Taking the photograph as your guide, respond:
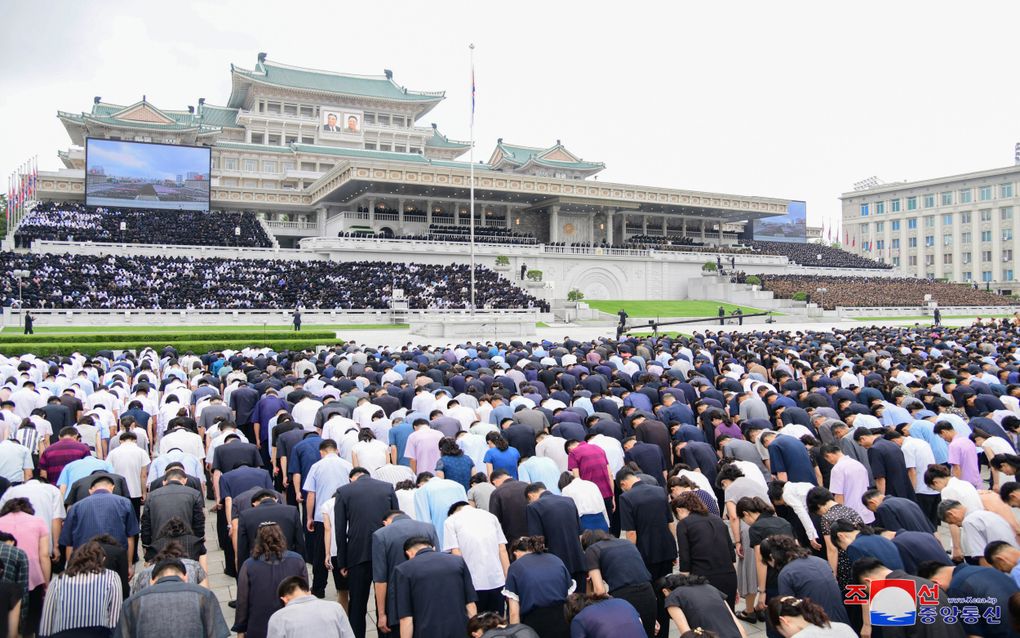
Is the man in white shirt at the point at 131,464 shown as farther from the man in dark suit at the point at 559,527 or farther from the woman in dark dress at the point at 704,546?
the woman in dark dress at the point at 704,546

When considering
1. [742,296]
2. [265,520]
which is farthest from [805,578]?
[742,296]

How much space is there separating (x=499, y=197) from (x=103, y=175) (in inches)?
1382

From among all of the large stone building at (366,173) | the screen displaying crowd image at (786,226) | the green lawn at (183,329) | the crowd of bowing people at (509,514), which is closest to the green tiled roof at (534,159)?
the large stone building at (366,173)

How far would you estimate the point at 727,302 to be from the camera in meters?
63.5

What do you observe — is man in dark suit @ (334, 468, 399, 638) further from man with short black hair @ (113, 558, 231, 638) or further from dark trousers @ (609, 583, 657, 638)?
dark trousers @ (609, 583, 657, 638)

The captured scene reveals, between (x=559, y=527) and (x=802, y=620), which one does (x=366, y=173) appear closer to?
(x=559, y=527)

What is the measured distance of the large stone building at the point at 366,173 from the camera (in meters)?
62.7

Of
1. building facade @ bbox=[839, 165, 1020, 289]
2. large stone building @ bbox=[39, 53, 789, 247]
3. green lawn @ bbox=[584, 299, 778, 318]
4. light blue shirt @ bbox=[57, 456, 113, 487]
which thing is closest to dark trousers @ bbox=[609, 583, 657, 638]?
light blue shirt @ bbox=[57, 456, 113, 487]

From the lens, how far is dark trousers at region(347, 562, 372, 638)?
6984 millimetres

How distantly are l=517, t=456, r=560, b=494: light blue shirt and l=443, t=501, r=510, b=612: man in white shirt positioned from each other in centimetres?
172

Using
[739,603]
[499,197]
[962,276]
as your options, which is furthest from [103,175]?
[962,276]

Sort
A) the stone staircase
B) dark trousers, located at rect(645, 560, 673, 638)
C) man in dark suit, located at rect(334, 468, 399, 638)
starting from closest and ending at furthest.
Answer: dark trousers, located at rect(645, 560, 673, 638)
man in dark suit, located at rect(334, 468, 399, 638)
the stone staircase

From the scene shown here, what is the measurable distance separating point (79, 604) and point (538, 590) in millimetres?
3511

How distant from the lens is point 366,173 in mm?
56000
